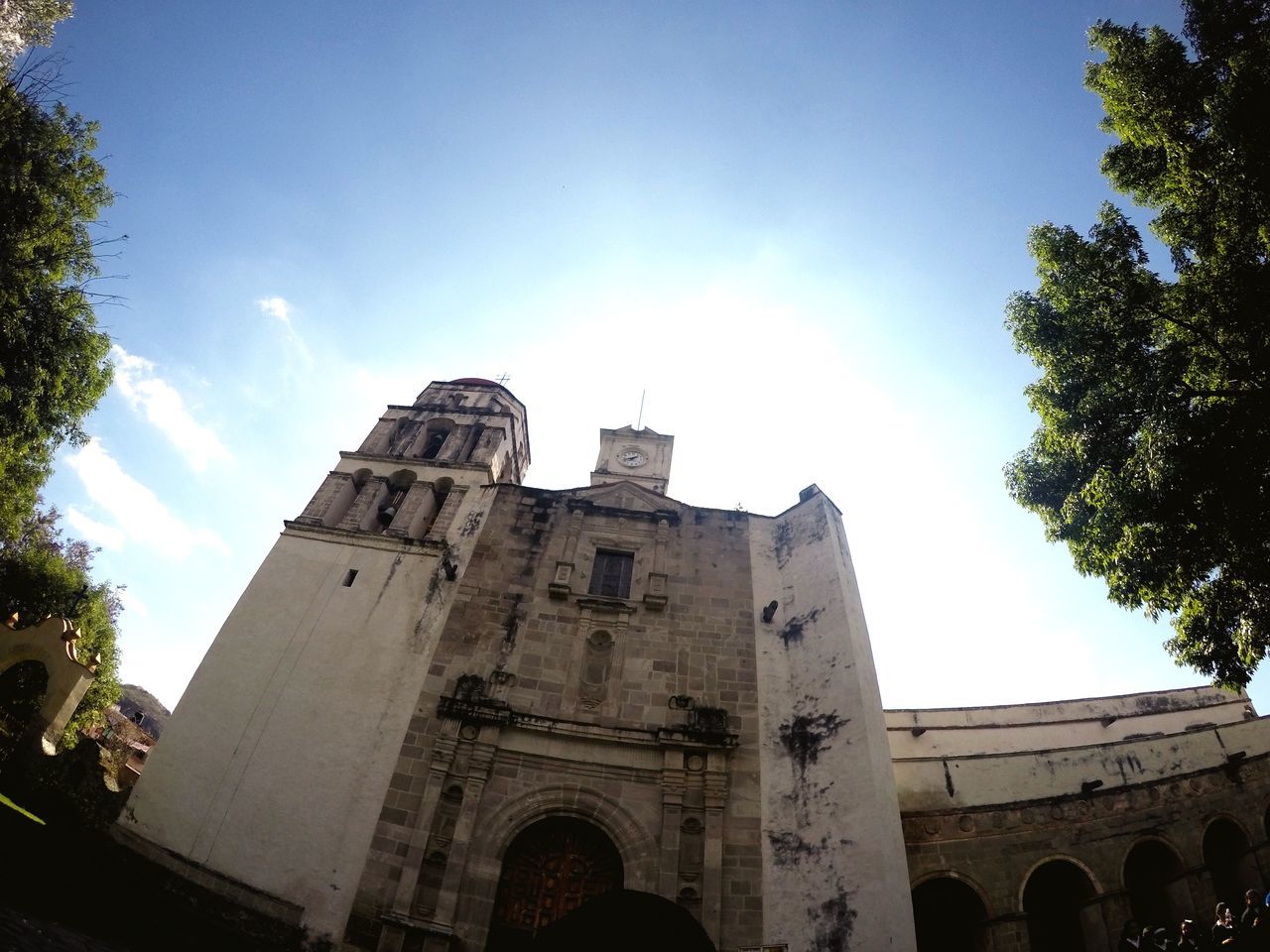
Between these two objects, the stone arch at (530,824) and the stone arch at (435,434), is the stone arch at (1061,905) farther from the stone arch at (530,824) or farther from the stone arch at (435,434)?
the stone arch at (435,434)

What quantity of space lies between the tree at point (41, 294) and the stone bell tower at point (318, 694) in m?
6.22

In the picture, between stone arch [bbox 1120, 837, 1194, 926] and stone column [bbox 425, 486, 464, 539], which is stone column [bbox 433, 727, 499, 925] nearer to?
stone column [bbox 425, 486, 464, 539]

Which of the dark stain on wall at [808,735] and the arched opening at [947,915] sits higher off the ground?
the dark stain on wall at [808,735]

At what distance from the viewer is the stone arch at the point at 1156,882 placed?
12.4m

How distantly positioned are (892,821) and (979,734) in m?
8.96

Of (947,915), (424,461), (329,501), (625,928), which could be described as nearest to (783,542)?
(947,915)

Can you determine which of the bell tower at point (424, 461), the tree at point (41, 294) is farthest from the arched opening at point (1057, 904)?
the tree at point (41, 294)

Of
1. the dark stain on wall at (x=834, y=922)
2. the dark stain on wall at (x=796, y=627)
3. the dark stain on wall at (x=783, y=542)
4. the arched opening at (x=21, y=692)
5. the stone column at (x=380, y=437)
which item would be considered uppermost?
the stone column at (x=380, y=437)

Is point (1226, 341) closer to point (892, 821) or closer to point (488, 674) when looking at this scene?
point (892, 821)

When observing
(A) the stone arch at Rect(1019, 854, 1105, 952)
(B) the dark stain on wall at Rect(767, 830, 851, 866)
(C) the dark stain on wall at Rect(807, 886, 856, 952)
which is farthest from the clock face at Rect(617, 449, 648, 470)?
(A) the stone arch at Rect(1019, 854, 1105, 952)

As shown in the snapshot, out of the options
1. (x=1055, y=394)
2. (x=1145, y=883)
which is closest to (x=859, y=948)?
(x=1145, y=883)

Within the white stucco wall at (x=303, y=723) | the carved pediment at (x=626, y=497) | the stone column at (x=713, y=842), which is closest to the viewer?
the stone column at (x=713, y=842)

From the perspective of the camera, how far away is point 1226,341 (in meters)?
8.67

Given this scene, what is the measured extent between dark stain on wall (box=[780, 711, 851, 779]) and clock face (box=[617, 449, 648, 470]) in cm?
1299
